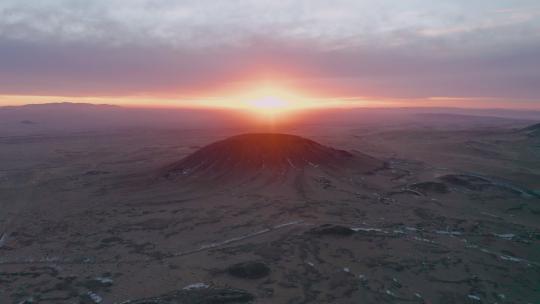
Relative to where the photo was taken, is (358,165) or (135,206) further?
(358,165)

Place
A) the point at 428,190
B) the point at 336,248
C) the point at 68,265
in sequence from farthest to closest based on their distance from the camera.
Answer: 1. the point at 428,190
2. the point at 336,248
3. the point at 68,265

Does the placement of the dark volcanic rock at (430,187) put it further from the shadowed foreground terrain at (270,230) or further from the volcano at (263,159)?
the volcano at (263,159)

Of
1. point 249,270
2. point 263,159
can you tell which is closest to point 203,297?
point 249,270

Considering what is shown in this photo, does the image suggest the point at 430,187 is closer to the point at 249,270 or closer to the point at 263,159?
the point at 263,159

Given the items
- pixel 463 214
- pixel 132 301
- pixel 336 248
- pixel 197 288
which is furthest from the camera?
pixel 463 214

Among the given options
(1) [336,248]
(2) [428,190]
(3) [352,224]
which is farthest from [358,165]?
(1) [336,248]

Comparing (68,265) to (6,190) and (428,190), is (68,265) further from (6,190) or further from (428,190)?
(428,190)
